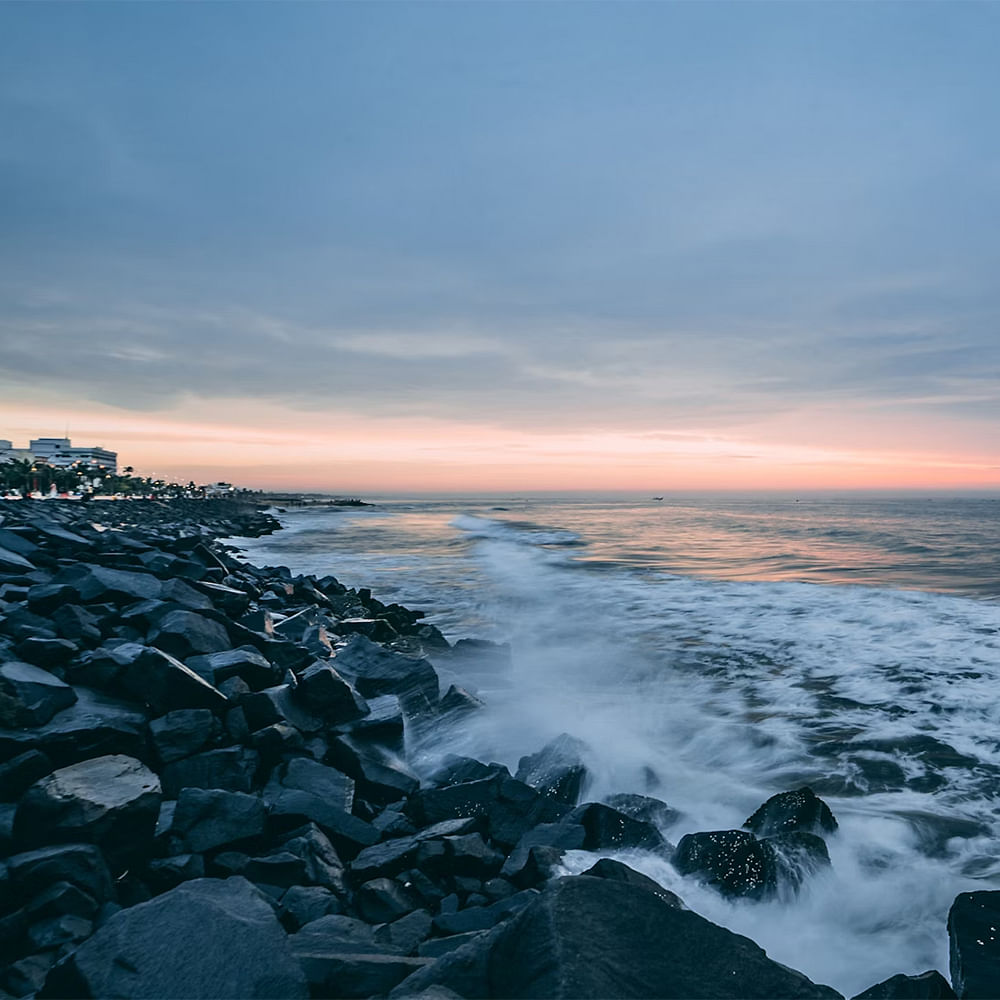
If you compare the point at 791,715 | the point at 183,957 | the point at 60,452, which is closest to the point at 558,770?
the point at 183,957

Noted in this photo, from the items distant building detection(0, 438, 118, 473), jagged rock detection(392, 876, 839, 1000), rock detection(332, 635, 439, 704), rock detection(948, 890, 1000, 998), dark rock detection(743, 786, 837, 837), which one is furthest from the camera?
distant building detection(0, 438, 118, 473)

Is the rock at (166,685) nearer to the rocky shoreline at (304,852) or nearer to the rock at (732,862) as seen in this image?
the rocky shoreline at (304,852)

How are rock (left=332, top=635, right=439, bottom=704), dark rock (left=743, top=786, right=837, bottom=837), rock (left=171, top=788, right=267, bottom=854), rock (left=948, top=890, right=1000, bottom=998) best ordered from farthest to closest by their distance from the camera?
rock (left=332, top=635, right=439, bottom=704)
dark rock (left=743, top=786, right=837, bottom=837)
rock (left=171, top=788, right=267, bottom=854)
rock (left=948, top=890, right=1000, bottom=998)

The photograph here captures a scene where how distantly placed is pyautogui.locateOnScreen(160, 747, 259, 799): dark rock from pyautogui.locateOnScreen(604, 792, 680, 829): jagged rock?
8.98ft

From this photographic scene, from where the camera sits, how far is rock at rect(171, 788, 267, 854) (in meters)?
3.95

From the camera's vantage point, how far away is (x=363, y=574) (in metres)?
22.9

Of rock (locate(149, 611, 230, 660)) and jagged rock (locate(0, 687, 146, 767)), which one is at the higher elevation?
rock (locate(149, 611, 230, 660))

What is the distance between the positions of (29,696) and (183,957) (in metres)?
2.83

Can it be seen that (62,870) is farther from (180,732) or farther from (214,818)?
(180,732)

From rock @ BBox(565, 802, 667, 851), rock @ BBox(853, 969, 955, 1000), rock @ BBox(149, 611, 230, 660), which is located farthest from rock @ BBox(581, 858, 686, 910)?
rock @ BBox(149, 611, 230, 660)

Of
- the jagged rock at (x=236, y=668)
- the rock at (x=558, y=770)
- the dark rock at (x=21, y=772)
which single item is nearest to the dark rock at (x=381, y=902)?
the rock at (x=558, y=770)

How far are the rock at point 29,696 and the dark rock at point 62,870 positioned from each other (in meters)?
1.23

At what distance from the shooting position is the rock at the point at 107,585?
27.0 feet

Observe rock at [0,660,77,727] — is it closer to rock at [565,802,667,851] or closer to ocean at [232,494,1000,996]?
ocean at [232,494,1000,996]
